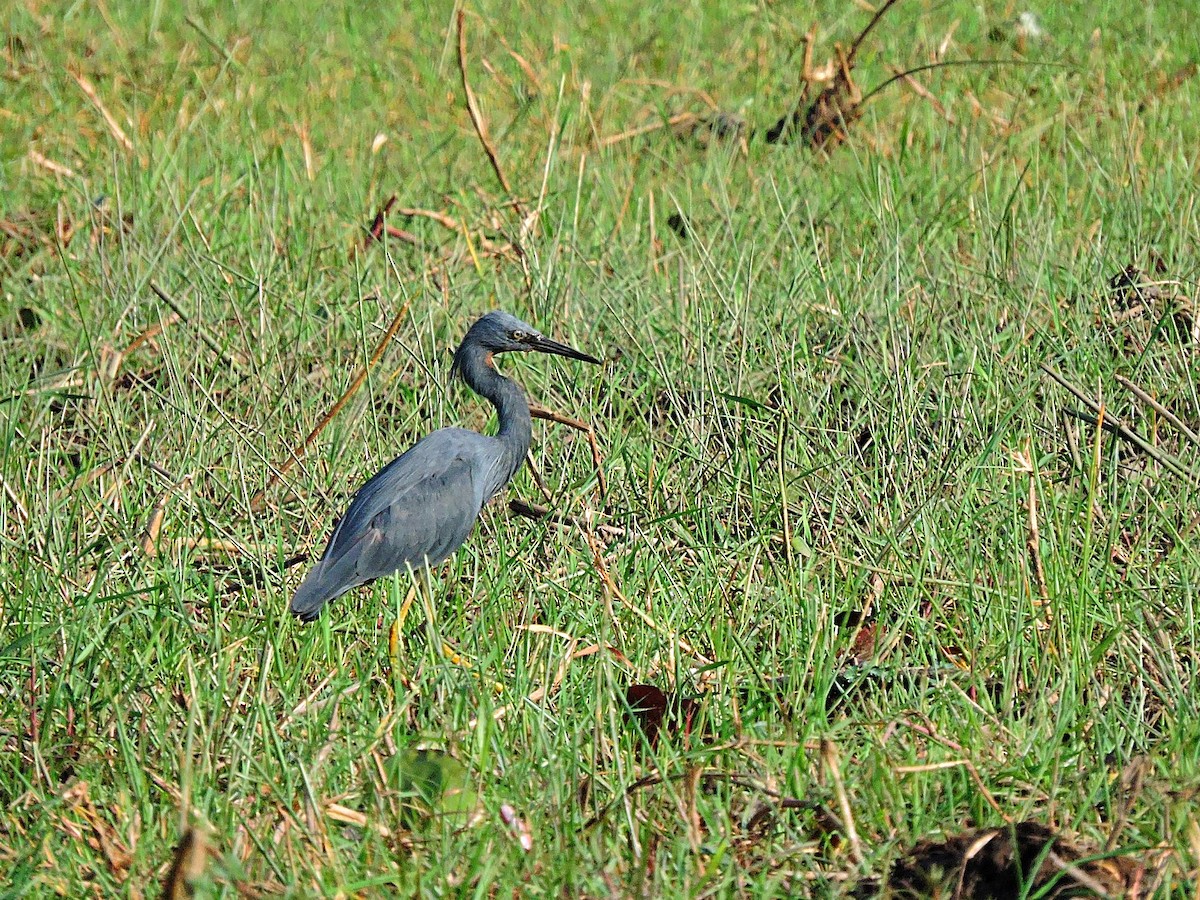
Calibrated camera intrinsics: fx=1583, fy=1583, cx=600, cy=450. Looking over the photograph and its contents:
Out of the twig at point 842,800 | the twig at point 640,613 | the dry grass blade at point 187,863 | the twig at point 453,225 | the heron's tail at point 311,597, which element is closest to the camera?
the dry grass blade at point 187,863

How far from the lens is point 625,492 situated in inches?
142

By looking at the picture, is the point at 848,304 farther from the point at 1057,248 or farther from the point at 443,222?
the point at 443,222

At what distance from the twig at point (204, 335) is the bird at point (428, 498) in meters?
0.70

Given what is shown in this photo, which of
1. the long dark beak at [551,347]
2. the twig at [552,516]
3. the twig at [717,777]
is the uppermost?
the long dark beak at [551,347]

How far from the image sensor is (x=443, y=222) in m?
4.83

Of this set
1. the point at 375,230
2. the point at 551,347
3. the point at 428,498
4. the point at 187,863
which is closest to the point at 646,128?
the point at 375,230

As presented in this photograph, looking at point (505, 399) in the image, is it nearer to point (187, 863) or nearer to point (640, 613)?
point (640, 613)

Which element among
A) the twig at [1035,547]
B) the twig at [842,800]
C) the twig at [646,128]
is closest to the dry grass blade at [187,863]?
the twig at [842,800]

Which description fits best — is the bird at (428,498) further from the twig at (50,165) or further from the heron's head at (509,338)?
the twig at (50,165)

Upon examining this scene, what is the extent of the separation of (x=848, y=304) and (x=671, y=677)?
5.11ft

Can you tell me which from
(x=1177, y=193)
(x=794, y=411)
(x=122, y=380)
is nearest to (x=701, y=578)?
(x=794, y=411)

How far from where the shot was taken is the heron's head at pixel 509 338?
3.79 m

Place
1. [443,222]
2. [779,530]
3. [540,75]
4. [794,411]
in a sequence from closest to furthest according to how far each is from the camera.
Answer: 1. [779,530]
2. [794,411]
3. [443,222]
4. [540,75]

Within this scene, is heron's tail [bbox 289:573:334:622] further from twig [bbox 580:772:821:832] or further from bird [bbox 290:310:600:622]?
twig [bbox 580:772:821:832]
